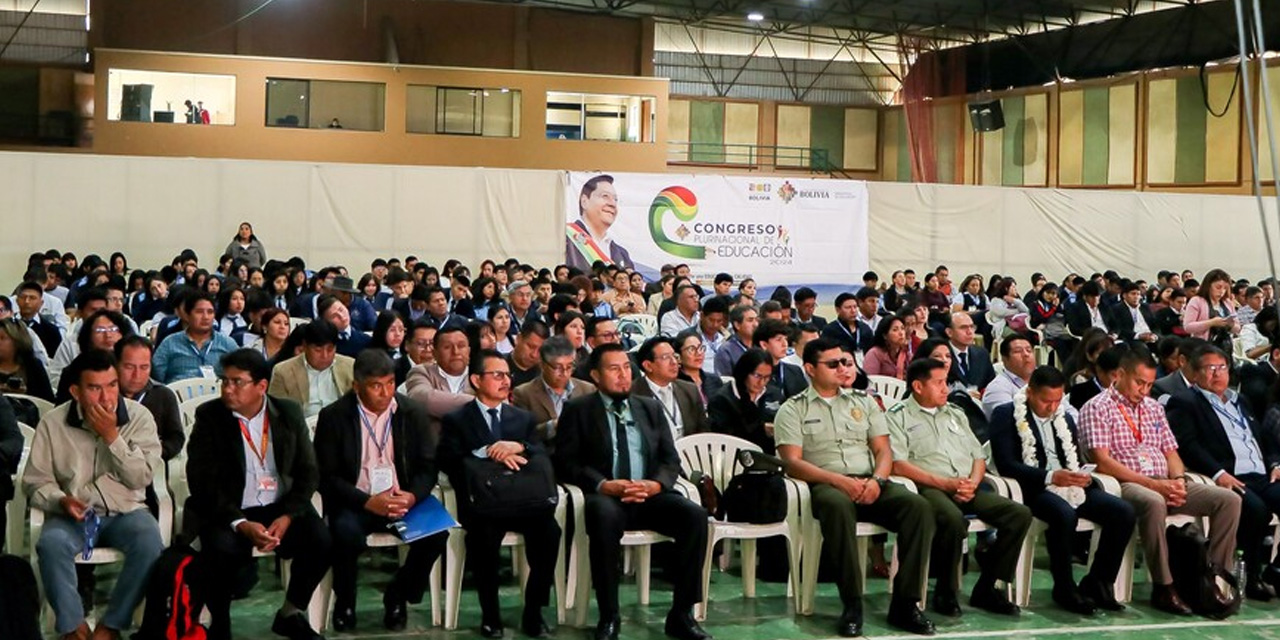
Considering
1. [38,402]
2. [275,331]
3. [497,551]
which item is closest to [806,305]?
[275,331]

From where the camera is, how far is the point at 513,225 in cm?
1429

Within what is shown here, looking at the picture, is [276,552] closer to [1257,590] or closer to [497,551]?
[497,551]

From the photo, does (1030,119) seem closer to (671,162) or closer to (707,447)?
(671,162)

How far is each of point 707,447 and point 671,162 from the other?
2286 cm

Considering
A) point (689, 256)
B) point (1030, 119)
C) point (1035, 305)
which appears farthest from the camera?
point (1030, 119)

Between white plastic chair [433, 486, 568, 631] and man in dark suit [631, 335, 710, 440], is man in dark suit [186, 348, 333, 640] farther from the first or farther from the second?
man in dark suit [631, 335, 710, 440]

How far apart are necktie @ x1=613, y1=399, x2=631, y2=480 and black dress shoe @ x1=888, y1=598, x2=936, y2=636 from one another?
1111mm

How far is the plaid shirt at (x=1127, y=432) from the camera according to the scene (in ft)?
19.2

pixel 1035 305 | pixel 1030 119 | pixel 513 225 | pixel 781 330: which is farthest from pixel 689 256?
pixel 1030 119

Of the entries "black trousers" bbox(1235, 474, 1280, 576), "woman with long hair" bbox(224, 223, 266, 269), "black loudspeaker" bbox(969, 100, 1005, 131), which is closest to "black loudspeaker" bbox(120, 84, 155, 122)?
"woman with long hair" bbox(224, 223, 266, 269)

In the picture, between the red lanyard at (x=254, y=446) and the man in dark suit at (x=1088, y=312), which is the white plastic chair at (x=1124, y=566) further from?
the man in dark suit at (x=1088, y=312)

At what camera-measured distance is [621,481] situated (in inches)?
201

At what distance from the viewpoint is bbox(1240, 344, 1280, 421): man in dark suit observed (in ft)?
22.5

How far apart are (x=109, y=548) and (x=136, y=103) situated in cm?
1826
